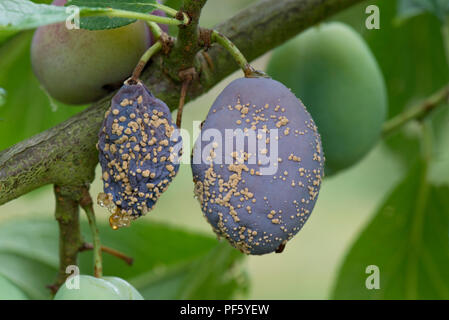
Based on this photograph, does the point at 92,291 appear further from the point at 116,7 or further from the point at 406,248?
the point at 406,248

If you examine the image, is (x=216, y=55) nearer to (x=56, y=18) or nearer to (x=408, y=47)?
(x=56, y=18)

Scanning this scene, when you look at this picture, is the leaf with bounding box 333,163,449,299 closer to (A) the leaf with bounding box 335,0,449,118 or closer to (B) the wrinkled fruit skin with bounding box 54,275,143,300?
(A) the leaf with bounding box 335,0,449,118

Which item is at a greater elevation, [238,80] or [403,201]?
[238,80]

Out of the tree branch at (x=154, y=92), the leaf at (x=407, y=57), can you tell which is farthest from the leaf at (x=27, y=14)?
the leaf at (x=407, y=57)

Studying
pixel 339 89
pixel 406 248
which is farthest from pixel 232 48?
pixel 406 248

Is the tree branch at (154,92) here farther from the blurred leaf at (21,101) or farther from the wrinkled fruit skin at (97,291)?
the blurred leaf at (21,101)
